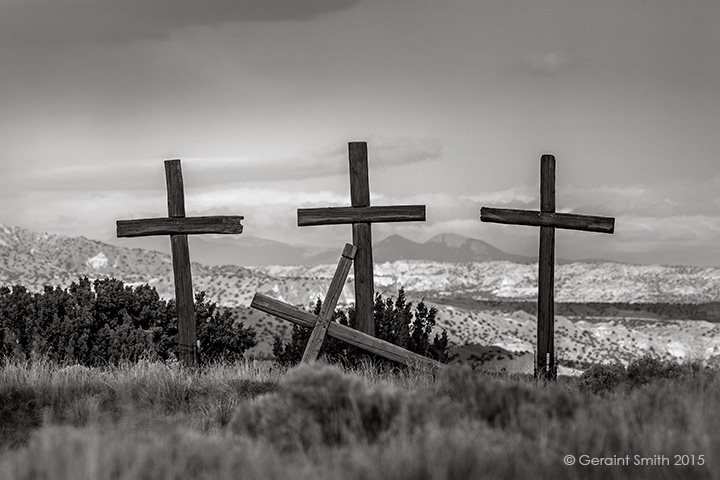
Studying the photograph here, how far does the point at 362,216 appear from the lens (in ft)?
43.7

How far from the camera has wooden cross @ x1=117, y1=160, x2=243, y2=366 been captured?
13836mm

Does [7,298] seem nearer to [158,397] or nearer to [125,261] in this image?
[158,397]

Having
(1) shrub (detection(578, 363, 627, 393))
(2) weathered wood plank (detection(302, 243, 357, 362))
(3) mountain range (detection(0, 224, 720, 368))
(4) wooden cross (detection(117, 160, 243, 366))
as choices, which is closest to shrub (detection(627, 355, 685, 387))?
(1) shrub (detection(578, 363, 627, 393))

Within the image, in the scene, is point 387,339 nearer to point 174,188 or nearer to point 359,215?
point 359,215

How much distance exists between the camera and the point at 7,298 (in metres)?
19.0

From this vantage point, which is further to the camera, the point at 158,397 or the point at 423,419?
the point at 158,397

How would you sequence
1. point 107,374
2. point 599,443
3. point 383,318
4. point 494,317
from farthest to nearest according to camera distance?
point 494,317 < point 383,318 < point 107,374 < point 599,443

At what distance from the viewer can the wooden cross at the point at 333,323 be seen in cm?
1277

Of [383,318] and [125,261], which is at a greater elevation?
[383,318]

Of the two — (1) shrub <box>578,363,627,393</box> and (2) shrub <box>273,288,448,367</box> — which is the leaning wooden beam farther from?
(1) shrub <box>578,363,627,393</box>

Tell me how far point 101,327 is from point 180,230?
489 cm

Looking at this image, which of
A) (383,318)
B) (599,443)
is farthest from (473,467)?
(383,318)

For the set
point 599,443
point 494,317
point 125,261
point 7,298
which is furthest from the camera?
point 125,261

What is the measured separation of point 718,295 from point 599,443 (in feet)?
598
